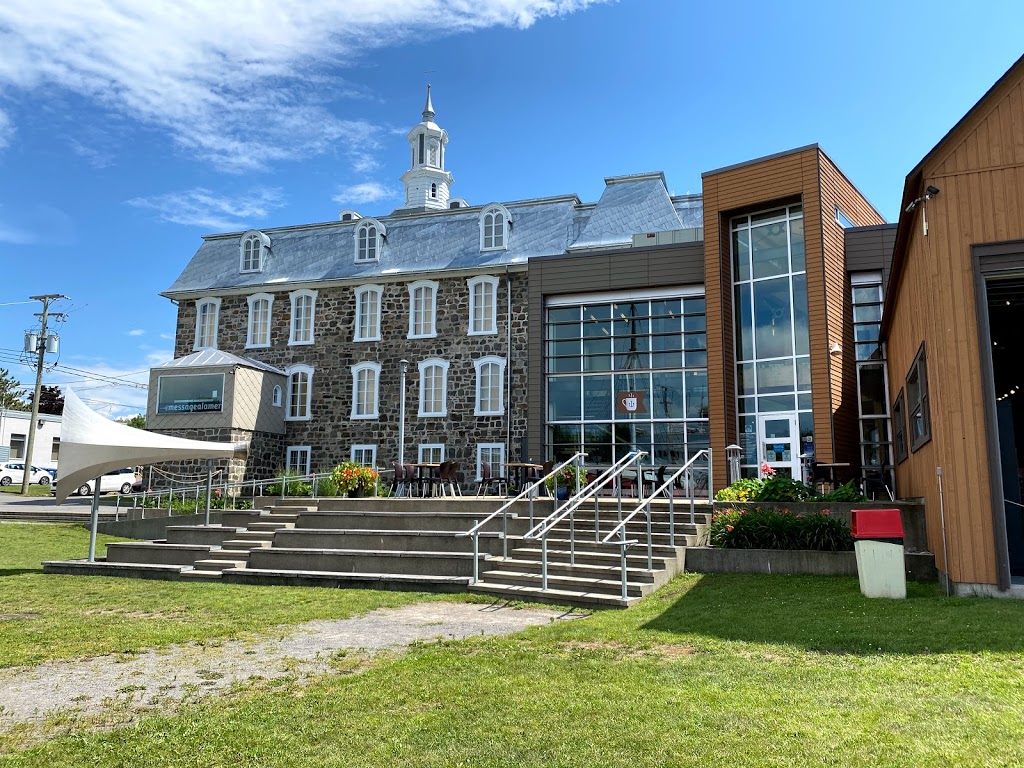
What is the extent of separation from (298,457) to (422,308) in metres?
6.28

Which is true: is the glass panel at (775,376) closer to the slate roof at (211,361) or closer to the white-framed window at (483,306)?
the white-framed window at (483,306)

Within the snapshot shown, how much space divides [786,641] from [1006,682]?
1.69 metres

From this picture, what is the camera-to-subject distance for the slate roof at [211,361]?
82.2 feet

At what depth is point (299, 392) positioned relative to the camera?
87.9 ft

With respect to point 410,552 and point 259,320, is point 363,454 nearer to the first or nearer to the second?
point 259,320

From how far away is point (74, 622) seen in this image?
27.8ft

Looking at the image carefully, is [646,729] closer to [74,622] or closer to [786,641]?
[786,641]

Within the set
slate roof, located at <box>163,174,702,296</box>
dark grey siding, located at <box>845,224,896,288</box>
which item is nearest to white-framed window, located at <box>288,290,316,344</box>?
slate roof, located at <box>163,174,702,296</box>

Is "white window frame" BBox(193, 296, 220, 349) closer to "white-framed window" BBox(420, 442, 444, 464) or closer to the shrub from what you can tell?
"white-framed window" BBox(420, 442, 444, 464)

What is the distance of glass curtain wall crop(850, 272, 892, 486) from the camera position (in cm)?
1802

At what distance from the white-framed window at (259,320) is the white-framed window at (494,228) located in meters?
7.65

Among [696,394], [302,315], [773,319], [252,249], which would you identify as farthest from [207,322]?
[773,319]

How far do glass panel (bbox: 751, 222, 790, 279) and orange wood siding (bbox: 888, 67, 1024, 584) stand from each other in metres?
10.1

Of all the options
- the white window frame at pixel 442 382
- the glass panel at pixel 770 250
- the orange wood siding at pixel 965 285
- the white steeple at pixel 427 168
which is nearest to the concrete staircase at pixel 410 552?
the orange wood siding at pixel 965 285
